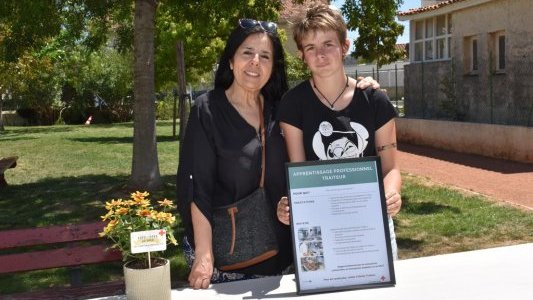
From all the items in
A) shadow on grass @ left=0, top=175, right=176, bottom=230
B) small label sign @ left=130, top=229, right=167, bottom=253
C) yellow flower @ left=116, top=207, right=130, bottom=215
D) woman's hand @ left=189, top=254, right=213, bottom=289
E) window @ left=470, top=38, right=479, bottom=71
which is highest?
window @ left=470, top=38, right=479, bottom=71

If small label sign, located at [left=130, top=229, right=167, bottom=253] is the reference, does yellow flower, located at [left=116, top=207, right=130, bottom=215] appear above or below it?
above

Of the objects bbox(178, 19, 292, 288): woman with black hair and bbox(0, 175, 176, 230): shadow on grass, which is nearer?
bbox(178, 19, 292, 288): woman with black hair

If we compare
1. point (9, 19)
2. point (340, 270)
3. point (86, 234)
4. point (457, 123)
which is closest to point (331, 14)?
point (340, 270)

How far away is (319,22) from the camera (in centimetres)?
271

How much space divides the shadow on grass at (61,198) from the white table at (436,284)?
6.60 meters

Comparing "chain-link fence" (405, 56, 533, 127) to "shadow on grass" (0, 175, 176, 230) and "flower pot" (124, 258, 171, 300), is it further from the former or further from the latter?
"flower pot" (124, 258, 171, 300)

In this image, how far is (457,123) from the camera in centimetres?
1767

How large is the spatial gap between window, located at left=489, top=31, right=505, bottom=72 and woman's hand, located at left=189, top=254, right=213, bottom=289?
56.6 ft

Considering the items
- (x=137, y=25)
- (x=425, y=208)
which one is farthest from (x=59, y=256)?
(x=137, y=25)

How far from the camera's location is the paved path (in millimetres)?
10883

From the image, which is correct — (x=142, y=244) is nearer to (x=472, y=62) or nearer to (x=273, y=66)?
(x=273, y=66)

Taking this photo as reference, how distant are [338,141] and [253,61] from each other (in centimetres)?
44

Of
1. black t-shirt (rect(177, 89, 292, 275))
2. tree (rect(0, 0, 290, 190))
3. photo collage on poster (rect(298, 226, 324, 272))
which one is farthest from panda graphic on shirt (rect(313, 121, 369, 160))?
tree (rect(0, 0, 290, 190))

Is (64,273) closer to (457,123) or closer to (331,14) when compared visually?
(331,14)
